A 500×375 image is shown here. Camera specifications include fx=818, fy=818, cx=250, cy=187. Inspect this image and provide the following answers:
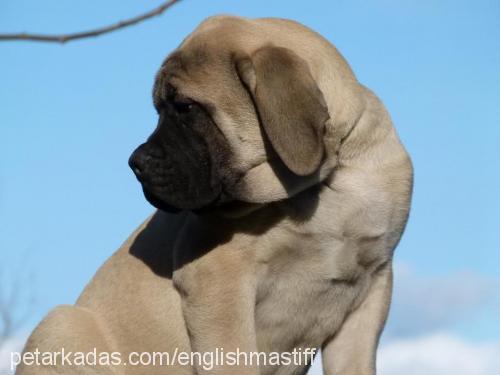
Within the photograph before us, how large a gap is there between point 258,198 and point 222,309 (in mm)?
489

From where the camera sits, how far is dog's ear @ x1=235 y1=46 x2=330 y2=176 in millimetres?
3217

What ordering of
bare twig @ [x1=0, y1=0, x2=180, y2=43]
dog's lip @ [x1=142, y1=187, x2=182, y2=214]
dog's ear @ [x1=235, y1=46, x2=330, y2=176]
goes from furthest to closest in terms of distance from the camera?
dog's lip @ [x1=142, y1=187, x2=182, y2=214] < dog's ear @ [x1=235, y1=46, x2=330, y2=176] < bare twig @ [x1=0, y1=0, x2=180, y2=43]

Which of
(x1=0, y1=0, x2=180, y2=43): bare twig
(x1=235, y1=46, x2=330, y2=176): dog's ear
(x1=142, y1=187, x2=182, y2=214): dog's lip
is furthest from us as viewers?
(x1=142, y1=187, x2=182, y2=214): dog's lip

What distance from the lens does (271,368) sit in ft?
12.7

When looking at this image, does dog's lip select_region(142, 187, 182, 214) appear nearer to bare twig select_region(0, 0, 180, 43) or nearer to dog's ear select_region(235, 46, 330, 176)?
dog's ear select_region(235, 46, 330, 176)

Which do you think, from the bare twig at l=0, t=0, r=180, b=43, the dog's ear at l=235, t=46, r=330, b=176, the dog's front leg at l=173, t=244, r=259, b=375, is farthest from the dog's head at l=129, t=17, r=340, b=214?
the bare twig at l=0, t=0, r=180, b=43

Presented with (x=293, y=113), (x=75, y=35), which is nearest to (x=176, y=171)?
(x=293, y=113)

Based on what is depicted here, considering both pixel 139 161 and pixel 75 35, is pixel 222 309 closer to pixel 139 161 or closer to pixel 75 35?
pixel 139 161

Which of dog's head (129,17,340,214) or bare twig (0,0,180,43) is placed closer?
bare twig (0,0,180,43)

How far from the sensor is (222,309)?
343cm

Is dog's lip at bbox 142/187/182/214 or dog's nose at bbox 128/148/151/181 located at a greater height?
dog's nose at bbox 128/148/151/181

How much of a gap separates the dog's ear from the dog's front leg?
0.54 metres

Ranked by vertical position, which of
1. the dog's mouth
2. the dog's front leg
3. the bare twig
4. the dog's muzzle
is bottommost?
the dog's front leg

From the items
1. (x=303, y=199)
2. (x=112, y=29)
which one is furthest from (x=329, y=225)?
(x=112, y=29)
